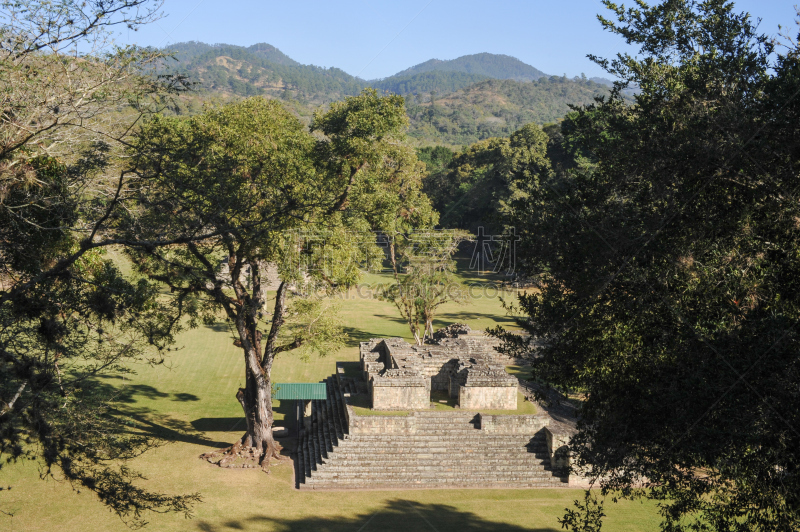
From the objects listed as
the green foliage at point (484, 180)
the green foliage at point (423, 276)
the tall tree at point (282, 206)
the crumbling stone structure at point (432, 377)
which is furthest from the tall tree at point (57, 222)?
the green foliage at point (484, 180)

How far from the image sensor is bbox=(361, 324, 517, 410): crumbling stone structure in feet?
53.1

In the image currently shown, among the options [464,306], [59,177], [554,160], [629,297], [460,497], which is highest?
[554,160]

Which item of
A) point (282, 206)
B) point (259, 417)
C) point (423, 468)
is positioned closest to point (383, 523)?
point (423, 468)

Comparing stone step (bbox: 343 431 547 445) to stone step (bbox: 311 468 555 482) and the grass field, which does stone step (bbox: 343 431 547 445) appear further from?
the grass field

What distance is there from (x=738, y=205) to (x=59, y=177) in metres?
9.18

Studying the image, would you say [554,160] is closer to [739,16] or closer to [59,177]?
[739,16]

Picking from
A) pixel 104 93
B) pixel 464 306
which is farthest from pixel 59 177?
pixel 464 306

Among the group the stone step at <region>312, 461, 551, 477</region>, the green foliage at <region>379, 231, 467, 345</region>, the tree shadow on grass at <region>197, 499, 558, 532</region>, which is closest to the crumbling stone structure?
the stone step at <region>312, 461, 551, 477</region>

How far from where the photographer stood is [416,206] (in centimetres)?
2773

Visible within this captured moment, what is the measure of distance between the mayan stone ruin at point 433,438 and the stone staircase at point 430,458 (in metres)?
0.02

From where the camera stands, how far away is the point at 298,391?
17797 millimetres

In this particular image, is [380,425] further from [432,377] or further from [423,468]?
[432,377]

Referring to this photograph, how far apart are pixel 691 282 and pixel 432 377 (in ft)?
38.7

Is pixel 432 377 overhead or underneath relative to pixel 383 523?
overhead
